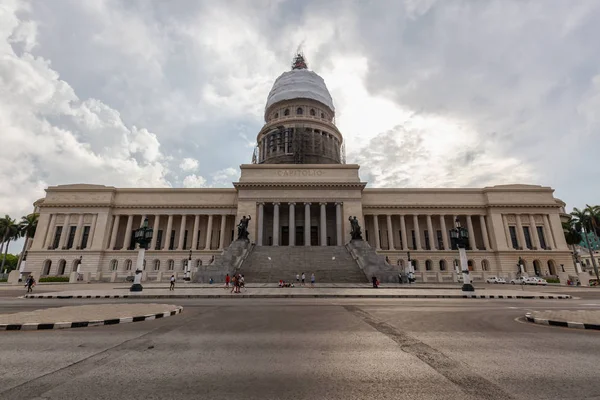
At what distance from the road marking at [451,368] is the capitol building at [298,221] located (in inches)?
1531

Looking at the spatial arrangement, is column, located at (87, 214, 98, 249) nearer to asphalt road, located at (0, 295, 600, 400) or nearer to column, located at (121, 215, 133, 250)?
column, located at (121, 215, 133, 250)

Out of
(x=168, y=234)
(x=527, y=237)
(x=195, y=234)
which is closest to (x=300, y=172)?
(x=195, y=234)

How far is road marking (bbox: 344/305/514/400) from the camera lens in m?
3.94

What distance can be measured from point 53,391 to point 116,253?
5510cm

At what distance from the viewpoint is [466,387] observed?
4125 mm

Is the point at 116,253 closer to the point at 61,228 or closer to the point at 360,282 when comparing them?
the point at 61,228

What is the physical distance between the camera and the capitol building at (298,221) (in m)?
48.8

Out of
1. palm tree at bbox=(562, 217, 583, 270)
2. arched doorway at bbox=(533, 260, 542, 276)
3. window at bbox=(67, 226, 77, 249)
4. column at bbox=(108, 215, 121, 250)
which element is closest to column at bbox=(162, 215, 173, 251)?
column at bbox=(108, 215, 121, 250)

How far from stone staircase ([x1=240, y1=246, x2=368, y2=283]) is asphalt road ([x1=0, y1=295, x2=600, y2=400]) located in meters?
23.5

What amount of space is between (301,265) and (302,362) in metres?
29.8

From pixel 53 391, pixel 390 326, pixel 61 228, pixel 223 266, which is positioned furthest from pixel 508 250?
pixel 61 228

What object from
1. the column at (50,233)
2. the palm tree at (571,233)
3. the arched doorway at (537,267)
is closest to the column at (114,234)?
the column at (50,233)

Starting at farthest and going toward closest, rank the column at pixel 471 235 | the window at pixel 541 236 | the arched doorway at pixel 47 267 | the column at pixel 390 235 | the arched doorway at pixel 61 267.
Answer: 1. the column at pixel 471 235
2. the column at pixel 390 235
3. the window at pixel 541 236
4. the arched doorway at pixel 61 267
5. the arched doorway at pixel 47 267

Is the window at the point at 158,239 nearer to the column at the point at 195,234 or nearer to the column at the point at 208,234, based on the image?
the column at the point at 195,234
